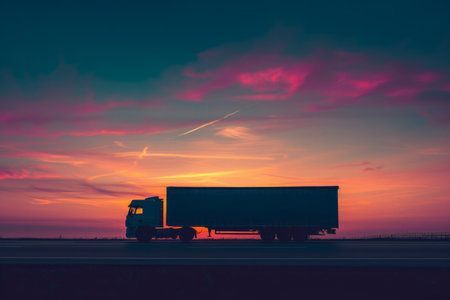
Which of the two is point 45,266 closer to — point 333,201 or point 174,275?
point 174,275

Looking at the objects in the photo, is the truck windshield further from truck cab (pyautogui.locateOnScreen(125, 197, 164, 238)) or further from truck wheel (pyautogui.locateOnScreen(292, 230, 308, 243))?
truck wheel (pyautogui.locateOnScreen(292, 230, 308, 243))

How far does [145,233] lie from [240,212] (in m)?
8.21

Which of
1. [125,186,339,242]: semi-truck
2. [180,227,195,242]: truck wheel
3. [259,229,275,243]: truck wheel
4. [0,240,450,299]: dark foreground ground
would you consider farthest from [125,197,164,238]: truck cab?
[0,240,450,299]: dark foreground ground

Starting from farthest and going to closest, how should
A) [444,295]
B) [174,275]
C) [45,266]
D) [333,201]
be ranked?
[333,201], [45,266], [174,275], [444,295]

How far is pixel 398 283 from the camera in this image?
15680 millimetres

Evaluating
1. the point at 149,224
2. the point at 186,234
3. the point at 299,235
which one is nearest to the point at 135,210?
the point at 149,224

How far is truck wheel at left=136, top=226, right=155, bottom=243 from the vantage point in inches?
1458

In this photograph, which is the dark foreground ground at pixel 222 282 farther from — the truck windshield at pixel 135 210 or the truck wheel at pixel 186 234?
the truck windshield at pixel 135 210

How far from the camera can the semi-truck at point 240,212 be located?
3712 cm

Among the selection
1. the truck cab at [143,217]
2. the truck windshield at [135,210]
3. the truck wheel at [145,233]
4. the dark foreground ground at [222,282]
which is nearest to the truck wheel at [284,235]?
the truck cab at [143,217]

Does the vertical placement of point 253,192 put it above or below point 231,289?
above

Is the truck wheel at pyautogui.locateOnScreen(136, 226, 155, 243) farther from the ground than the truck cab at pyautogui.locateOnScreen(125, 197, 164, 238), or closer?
closer

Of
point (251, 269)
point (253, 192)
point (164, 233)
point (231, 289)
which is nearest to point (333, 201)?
point (253, 192)

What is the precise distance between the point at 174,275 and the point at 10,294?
18.6ft
